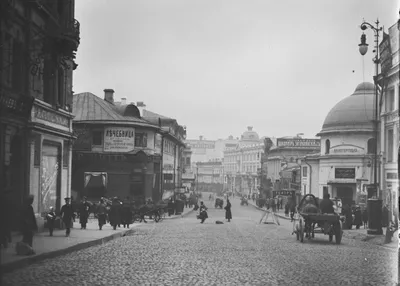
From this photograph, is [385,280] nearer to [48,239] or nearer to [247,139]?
[48,239]

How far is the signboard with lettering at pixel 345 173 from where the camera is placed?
56500 mm

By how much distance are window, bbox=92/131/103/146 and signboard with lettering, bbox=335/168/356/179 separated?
23173 millimetres

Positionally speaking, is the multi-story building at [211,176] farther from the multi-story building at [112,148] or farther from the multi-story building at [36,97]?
the multi-story building at [36,97]

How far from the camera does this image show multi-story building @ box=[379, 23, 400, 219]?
3216cm

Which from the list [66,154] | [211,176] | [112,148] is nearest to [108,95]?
[112,148]

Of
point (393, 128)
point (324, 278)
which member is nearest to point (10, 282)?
point (324, 278)

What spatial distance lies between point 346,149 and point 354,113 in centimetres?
347

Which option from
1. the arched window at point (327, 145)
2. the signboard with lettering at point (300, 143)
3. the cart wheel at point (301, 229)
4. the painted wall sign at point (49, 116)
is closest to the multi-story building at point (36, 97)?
the painted wall sign at point (49, 116)

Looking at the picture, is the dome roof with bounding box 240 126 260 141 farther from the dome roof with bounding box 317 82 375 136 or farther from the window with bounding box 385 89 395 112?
the window with bounding box 385 89 395 112

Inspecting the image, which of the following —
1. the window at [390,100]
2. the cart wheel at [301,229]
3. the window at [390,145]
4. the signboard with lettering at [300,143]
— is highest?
the signboard with lettering at [300,143]

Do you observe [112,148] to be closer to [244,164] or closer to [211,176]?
[244,164]

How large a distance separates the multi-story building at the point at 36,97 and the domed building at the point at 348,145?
118ft

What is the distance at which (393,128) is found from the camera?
3316 centimetres

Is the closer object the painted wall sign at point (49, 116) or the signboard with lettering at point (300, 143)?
the painted wall sign at point (49, 116)
